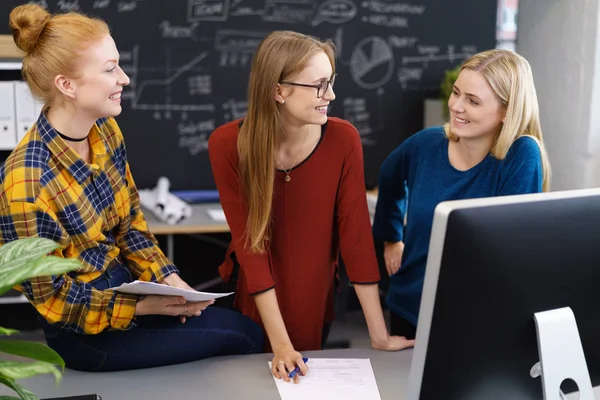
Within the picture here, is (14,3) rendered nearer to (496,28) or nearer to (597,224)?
(496,28)

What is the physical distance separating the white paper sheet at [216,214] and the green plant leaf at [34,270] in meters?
2.32

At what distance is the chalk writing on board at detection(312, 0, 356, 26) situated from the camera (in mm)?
3844

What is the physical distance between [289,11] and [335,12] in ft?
0.78

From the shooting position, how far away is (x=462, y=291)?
1091mm

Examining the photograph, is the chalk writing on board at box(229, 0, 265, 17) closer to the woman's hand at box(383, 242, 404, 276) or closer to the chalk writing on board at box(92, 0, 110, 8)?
the chalk writing on board at box(92, 0, 110, 8)

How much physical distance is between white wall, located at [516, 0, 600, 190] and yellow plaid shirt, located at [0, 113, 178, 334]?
7.90 feet

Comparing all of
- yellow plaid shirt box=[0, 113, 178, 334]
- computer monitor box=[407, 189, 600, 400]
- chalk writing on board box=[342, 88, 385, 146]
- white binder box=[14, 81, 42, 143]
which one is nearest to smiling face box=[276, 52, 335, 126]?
yellow plaid shirt box=[0, 113, 178, 334]

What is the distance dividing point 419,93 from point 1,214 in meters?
2.84

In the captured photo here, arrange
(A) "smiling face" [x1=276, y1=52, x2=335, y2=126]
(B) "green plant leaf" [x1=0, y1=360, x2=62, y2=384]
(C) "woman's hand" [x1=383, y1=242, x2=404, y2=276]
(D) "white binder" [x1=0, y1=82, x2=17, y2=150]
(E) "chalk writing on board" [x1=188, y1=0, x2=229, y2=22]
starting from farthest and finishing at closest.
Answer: (E) "chalk writing on board" [x1=188, y1=0, x2=229, y2=22]
(D) "white binder" [x1=0, y1=82, x2=17, y2=150]
(C) "woman's hand" [x1=383, y1=242, x2=404, y2=276]
(A) "smiling face" [x1=276, y1=52, x2=335, y2=126]
(B) "green plant leaf" [x1=0, y1=360, x2=62, y2=384]

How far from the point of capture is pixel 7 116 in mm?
3197

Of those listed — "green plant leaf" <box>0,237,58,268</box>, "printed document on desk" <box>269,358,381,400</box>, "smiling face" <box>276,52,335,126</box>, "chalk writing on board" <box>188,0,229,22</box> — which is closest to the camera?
"green plant leaf" <box>0,237,58,268</box>

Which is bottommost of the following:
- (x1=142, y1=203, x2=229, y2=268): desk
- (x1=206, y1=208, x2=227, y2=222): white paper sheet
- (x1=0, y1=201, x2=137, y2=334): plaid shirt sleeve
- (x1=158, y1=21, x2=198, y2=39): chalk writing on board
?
(x1=142, y1=203, x2=229, y2=268): desk

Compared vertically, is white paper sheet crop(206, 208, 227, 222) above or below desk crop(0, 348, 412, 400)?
below

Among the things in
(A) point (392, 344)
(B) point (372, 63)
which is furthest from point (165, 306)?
(B) point (372, 63)
